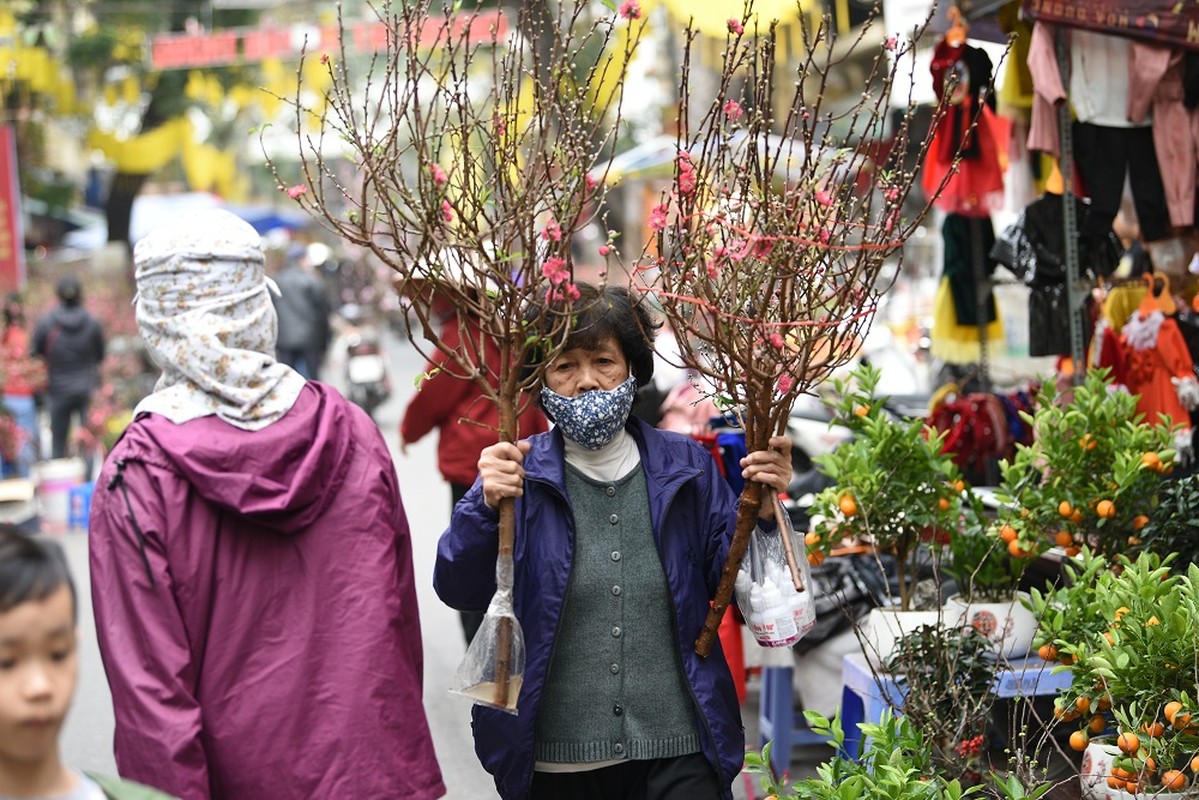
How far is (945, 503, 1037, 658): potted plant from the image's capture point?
15.5ft

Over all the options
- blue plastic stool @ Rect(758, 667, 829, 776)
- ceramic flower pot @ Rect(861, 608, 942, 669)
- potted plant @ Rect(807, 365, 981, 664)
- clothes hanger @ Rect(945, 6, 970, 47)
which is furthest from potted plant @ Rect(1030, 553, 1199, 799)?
clothes hanger @ Rect(945, 6, 970, 47)

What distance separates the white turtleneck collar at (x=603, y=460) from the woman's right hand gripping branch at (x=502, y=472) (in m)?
0.28

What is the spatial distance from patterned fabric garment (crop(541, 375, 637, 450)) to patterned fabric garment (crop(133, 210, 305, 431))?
0.58m

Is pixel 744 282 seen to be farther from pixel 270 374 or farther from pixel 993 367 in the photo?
pixel 993 367

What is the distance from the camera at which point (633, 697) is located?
11.1ft

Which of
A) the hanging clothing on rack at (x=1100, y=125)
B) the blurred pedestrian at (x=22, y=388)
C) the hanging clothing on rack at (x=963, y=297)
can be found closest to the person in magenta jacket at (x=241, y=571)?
the hanging clothing on rack at (x=1100, y=125)

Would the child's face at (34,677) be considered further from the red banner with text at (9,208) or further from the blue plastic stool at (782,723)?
the red banner with text at (9,208)

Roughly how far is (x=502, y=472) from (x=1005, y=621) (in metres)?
2.09

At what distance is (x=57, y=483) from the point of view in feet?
45.9

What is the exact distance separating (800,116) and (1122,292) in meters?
4.31

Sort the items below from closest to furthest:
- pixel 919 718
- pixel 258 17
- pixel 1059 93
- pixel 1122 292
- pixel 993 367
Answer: pixel 919 718 → pixel 1059 93 → pixel 1122 292 → pixel 993 367 → pixel 258 17

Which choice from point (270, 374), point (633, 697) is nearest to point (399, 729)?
point (633, 697)

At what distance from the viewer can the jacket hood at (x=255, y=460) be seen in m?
3.13

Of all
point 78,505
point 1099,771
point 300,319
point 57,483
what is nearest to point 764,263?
point 1099,771
